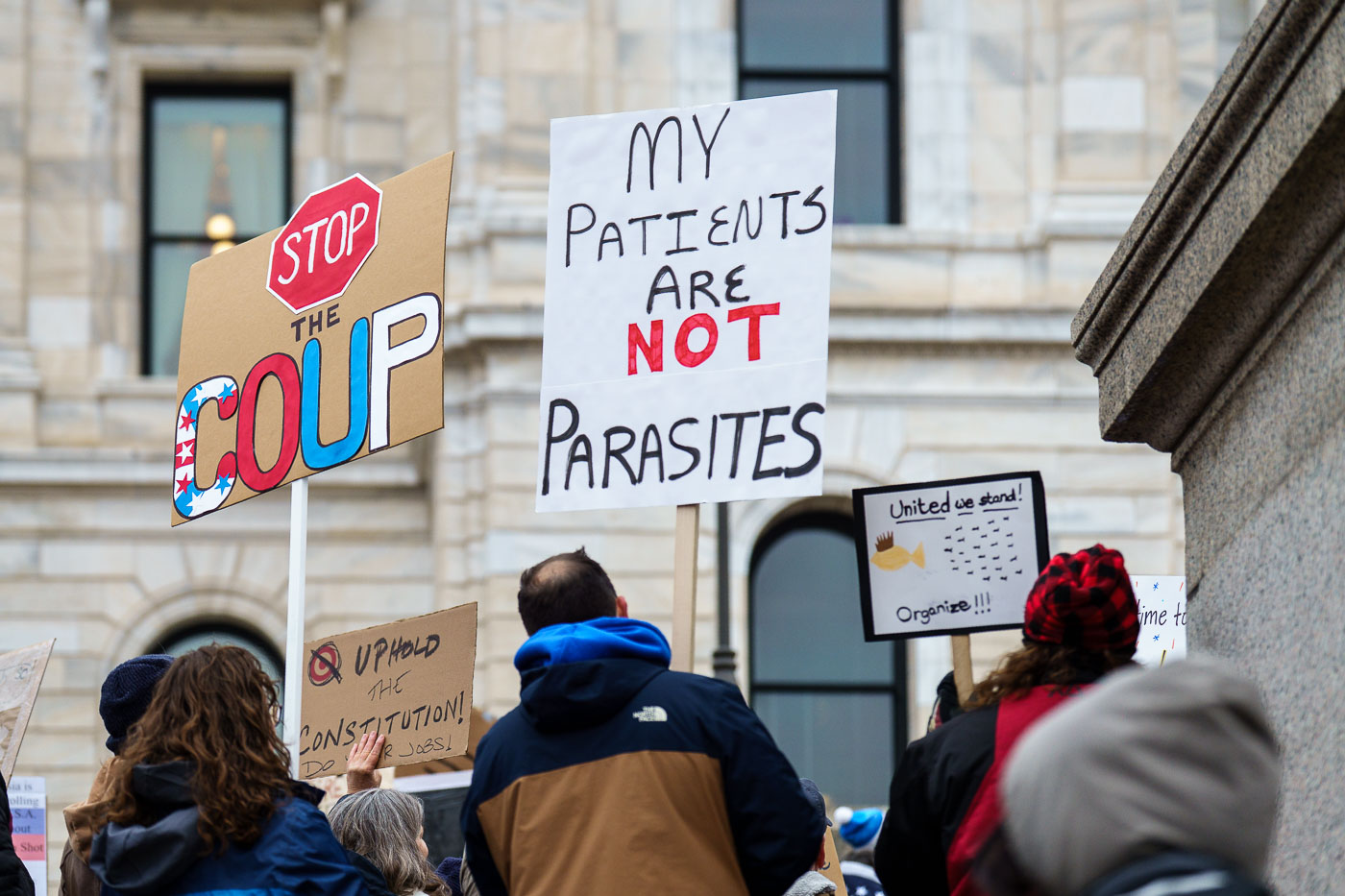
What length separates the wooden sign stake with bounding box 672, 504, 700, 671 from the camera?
16.5 feet

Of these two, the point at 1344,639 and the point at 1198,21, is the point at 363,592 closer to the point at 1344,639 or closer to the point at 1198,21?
the point at 1198,21

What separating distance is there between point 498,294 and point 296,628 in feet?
24.4

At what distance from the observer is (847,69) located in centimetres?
1524

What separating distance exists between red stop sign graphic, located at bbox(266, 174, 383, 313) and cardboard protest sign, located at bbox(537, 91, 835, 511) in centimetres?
124

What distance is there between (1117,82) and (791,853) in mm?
11040

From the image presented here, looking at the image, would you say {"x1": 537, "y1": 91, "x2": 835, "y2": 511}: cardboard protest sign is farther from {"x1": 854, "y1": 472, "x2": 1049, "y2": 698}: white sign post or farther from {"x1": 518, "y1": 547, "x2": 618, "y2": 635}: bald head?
{"x1": 518, "y1": 547, "x2": 618, "y2": 635}: bald head

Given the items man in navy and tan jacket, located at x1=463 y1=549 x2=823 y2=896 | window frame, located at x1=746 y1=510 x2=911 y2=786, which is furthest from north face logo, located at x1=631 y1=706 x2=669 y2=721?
window frame, located at x1=746 y1=510 x2=911 y2=786

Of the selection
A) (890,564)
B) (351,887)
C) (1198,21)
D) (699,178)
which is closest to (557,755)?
(351,887)

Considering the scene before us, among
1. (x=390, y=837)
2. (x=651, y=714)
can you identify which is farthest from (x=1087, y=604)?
(x=390, y=837)

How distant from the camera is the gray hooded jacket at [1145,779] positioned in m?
2.05

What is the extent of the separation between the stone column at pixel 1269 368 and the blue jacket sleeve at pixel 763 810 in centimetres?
91

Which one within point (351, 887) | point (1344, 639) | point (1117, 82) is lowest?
point (351, 887)

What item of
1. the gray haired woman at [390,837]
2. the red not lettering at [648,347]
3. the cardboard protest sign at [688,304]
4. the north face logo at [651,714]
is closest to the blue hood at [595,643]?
the north face logo at [651,714]

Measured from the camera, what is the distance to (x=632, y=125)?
20.2 feet
